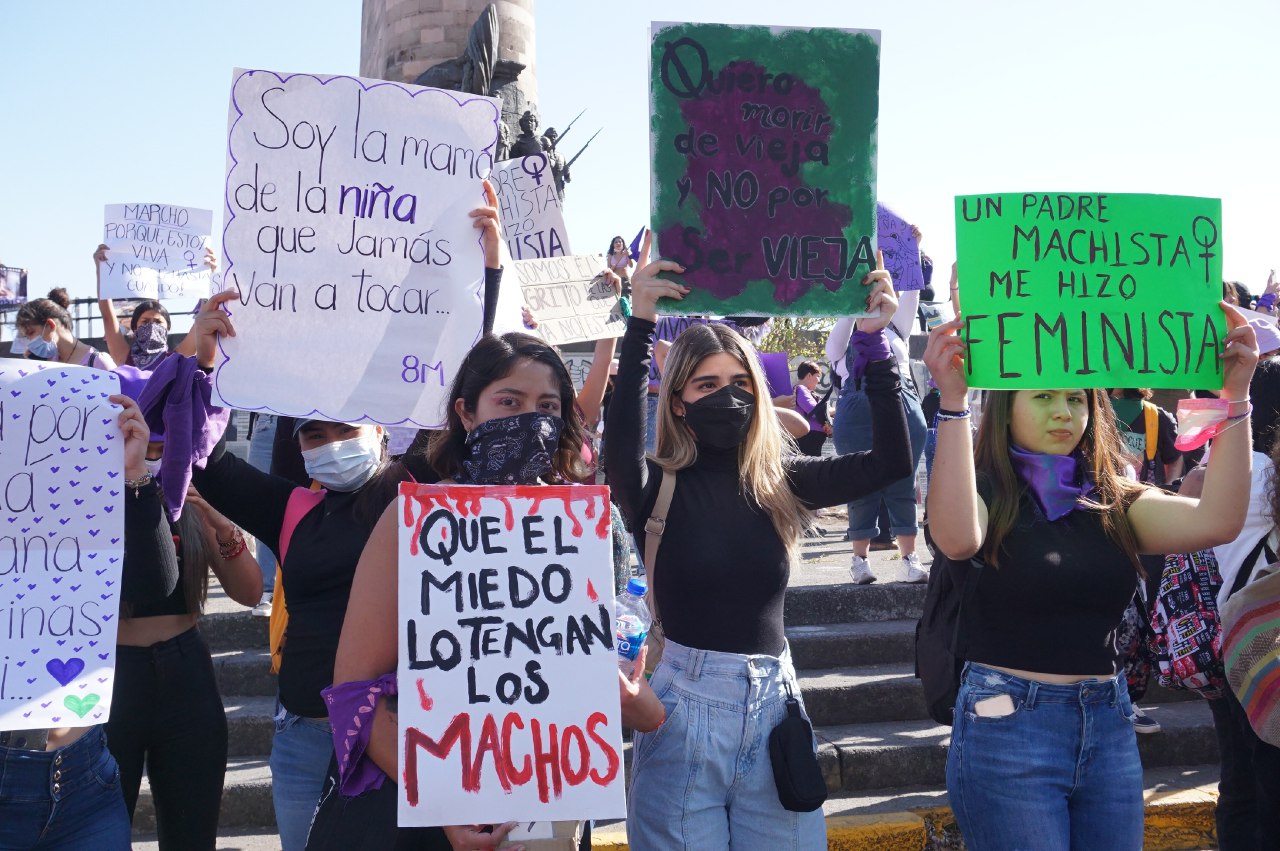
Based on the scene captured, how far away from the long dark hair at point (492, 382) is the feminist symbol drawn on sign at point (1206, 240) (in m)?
1.72

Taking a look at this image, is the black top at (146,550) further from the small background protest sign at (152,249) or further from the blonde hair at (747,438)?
the small background protest sign at (152,249)

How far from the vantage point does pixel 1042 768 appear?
2729mm

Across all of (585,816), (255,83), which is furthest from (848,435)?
(585,816)

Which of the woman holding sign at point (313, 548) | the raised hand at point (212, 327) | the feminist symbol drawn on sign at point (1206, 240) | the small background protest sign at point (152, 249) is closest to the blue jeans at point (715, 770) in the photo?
the woman holding sign at point (313, 548)

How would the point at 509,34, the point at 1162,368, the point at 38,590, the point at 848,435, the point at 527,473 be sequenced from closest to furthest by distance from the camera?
the point at 527,473, the point at 38,590, the point at 1162,368, the point at 848,435, the point at 509,34

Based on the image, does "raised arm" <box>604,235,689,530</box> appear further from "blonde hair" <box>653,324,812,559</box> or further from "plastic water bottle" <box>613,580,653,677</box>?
"plastic water bottle" <box>613,580,653,677</box>

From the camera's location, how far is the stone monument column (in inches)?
582

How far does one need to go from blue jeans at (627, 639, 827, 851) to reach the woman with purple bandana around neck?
473 millimetres

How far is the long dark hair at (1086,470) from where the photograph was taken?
2914 millimetres

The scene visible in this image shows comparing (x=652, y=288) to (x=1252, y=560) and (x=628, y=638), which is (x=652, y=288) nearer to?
(x=628, y=638)

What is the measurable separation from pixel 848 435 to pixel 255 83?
465 cm

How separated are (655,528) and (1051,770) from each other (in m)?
1.11

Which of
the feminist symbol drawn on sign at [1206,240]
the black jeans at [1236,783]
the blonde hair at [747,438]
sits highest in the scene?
the feminist symbol drawn on sign at [1206,240]

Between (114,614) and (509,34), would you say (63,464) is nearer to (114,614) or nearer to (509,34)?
(114,614)
